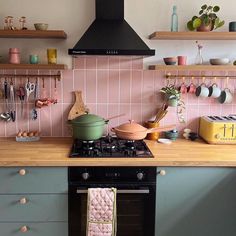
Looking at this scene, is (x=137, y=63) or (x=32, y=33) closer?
(x=32, y=33)

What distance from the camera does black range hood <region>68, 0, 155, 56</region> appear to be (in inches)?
82.5

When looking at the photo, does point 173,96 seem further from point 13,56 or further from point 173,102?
point 13,56

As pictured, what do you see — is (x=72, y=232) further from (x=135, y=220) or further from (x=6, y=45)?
(x=6, y=45)

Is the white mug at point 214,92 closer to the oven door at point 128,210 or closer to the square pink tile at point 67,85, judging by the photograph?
the oven door at point 128,210

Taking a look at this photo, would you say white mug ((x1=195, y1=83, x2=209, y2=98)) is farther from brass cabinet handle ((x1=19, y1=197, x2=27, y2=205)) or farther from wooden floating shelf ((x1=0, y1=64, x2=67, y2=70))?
brass cabinet handle ((x1=19, y1=197, x2=27, y2=205))

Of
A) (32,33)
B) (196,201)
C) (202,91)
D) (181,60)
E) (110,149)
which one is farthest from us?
(202,91)

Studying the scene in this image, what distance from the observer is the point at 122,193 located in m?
2.02

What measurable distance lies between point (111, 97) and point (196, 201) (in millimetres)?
1068

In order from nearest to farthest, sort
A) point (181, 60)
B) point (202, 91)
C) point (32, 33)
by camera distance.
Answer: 1. point (32, 33)
2. point (181, 60)
3. point (202, 91)

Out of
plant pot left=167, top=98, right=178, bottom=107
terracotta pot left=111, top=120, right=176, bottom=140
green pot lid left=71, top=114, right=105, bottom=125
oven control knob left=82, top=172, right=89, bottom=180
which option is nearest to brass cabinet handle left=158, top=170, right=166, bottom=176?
terracotta pot left=111, top=120, right=176, bottom=140

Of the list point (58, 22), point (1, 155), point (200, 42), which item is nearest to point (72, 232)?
point (1, 155)

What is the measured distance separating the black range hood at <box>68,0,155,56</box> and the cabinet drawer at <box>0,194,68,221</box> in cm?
96

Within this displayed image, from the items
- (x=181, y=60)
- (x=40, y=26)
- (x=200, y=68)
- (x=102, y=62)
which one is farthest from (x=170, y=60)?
(x=40, y=26)

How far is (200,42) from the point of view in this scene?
2.58m
